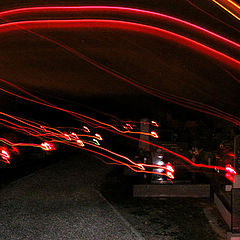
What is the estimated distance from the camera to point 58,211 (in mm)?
7434

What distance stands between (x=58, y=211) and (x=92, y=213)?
925 mm

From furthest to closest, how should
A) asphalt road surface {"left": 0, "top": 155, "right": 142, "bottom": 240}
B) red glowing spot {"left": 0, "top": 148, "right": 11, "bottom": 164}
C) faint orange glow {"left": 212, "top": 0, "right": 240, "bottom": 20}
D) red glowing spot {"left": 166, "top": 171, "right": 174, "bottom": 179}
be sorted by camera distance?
red glowing spot {"left": 0, "top": 148, "right": 11, "bottom": 164}
red glowing spot {"left": 166, "top": 171, "right": 174, "bottom": 179}
faint orange glow {"left": 212, "top": 0, "right": 240, "bottom": 20}
asphalt road surface {"left": 0, "top": 155, "right": 142, "bottom": 240}

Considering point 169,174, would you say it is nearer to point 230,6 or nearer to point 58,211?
point 58,211

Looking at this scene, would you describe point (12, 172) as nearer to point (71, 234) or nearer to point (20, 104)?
point (71, 234)

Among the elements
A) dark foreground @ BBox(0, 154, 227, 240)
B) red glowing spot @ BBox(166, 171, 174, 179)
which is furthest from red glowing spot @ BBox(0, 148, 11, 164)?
red glowing spot @ BBox(166, 171, 174, 179)

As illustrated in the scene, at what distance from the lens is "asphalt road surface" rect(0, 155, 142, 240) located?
5.93m

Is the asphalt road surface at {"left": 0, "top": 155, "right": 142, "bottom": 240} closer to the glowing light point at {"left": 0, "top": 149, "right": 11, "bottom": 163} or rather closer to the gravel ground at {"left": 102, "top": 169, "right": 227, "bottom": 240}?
the gravel ground at {"left": 102, "top": 169, "right": 227, "bottom": 240}

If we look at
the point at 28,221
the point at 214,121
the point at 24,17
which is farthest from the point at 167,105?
the point at 28,221

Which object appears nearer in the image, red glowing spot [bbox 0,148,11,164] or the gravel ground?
the gravel ground

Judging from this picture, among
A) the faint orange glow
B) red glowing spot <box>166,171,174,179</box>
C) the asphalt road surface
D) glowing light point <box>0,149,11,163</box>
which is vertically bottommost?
the asphalt road surface

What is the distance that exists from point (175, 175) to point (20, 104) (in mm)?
19227

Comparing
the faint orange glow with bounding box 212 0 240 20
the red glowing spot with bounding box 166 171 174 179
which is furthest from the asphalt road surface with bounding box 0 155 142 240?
the faint orange glow with bounding box 212 0 240 20

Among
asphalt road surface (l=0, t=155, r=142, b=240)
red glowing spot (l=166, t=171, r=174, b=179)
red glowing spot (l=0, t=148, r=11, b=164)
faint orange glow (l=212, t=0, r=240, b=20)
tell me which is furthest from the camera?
red glowing spot (l=0, t=148, r=11, b=164)

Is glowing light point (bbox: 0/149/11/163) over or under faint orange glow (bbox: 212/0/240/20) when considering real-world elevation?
under
